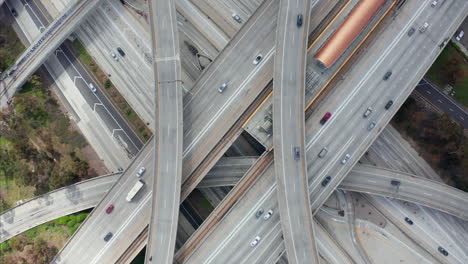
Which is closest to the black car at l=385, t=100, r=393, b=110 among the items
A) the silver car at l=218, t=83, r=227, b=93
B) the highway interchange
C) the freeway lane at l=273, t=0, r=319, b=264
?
the highway interchange

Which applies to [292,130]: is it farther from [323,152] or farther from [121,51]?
[121,51]

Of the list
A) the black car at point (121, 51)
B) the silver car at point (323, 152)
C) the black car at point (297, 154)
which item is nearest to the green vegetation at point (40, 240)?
the black car at point (121, 51)

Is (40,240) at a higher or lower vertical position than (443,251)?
lower

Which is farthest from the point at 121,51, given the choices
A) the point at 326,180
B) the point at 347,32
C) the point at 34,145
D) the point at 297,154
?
the point at 326,180

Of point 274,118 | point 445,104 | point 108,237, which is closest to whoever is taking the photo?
point 274,118

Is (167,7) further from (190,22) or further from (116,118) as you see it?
(116,118)

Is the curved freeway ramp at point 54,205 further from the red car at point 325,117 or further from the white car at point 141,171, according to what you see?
the red car at point 325,117

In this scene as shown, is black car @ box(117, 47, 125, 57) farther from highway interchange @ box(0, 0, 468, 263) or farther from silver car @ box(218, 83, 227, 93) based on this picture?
silver car @ box(218, 83, 227, 93)
